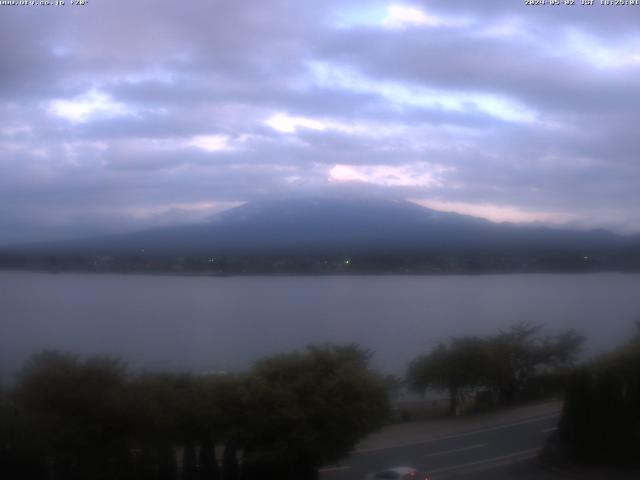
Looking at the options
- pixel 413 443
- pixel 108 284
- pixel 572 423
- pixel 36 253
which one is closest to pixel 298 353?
pixel 413 443

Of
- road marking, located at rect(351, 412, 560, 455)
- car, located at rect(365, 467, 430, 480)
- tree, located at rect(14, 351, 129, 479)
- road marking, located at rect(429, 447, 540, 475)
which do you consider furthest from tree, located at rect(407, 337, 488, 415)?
tree, located at rect(14, 351, 129, 479)

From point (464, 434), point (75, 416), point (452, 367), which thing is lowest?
point (464, 434)

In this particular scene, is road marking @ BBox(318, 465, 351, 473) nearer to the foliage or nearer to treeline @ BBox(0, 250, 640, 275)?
the foliage

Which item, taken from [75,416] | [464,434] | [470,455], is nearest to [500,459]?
[470,455]

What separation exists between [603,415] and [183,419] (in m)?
7.16

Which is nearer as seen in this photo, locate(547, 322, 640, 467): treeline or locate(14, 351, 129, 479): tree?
locate(14, 351, 129, 479): tree

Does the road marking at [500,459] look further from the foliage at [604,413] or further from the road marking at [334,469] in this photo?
the road marking at [334,469]

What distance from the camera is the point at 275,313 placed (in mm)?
23391

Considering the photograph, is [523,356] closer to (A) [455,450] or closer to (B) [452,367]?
(B) [452,367]

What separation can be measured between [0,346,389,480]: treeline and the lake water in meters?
1.14

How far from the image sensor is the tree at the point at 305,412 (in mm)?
11305

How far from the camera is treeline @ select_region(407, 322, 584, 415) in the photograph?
1600 centimetres

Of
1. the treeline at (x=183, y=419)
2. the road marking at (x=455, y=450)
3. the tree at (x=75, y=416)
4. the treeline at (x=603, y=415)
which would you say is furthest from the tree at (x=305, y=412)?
the treeline at (x=603, y=415)

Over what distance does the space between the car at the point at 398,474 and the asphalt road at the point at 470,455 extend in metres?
0.25
